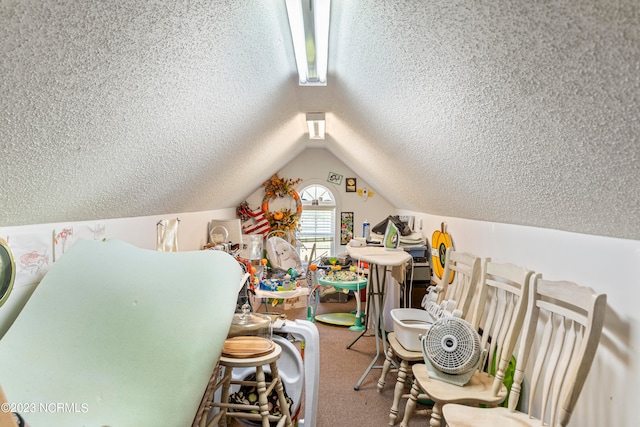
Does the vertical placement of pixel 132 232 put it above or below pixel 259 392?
above

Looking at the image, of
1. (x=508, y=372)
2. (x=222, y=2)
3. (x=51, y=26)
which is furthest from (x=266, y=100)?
(x=508, y=372)

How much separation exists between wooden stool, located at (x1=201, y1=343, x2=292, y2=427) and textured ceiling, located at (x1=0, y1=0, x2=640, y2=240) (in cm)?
103

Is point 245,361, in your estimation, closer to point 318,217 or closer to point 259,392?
point 259,392

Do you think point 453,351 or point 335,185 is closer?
point 453,351

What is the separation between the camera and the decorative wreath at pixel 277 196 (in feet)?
19.1

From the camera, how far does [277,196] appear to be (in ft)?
19.3

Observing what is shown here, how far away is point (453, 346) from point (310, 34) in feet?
5.43

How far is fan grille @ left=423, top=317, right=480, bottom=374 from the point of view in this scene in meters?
1.80

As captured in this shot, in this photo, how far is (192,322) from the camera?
1115 millimetres

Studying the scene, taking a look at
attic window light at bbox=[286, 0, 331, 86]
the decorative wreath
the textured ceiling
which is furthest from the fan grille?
the decorative wreath

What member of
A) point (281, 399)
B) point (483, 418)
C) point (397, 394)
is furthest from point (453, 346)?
point (281, 399)

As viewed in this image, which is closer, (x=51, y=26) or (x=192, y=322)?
(x=51, y=26)

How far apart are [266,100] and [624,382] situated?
234 centimetres

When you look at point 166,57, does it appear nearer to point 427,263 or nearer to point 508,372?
point 508,372
